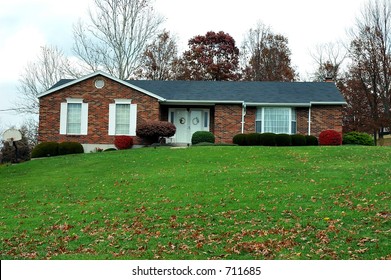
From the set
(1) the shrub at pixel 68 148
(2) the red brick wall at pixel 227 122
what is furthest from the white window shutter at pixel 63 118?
(2) the red brick wall at pixel 227 122

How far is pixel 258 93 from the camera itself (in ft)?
106

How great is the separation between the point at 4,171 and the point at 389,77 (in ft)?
100

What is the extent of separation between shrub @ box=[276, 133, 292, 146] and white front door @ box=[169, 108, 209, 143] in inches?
203

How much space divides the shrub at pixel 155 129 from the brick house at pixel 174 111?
0.94 meters

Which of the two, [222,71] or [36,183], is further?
[222,71]

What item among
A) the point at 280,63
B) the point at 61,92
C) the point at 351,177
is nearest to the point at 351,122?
the point at 280,63

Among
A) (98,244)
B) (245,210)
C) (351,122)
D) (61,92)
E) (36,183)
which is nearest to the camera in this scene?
(98,244)

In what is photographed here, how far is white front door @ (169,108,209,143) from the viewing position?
104 feet

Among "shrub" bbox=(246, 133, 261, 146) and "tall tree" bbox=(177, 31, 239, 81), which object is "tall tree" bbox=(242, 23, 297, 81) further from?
"shrub" bbox=(246, 133, 261, 146)

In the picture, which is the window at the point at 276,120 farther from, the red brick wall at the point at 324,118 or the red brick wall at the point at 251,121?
the red brick wall at the point at 324,118

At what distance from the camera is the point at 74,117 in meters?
30.0

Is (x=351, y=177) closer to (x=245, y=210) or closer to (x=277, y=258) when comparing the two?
(x=245, y=210)

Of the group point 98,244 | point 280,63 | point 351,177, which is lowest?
point 98,244

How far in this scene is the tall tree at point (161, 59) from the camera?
51.2 metres
